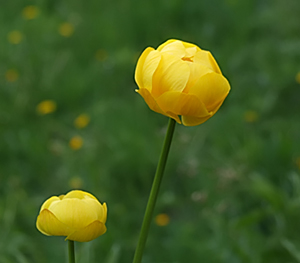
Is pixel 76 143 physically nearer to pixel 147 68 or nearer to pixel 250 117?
pixel 250 117

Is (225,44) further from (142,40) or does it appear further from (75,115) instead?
(75,115)

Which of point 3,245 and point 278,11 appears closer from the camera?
point 3,245

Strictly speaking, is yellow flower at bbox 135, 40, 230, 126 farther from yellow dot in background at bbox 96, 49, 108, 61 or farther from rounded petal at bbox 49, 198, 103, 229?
yellow dot in background at bbox 96, 49, 108, 61

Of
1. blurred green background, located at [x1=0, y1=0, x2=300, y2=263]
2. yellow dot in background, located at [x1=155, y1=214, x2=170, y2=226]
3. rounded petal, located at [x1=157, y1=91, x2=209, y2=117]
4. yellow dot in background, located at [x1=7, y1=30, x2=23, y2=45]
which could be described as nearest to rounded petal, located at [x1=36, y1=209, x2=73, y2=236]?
rounded petal, located at [x1=157, y1=91, x2=209, y2=117]

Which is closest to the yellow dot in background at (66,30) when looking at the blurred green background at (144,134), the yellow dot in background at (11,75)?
the blurred green background at (144,134)

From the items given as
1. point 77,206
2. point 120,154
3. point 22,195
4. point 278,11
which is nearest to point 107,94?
point 120,154

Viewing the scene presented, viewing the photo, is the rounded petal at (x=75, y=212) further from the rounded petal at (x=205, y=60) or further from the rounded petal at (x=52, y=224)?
the rounded petal at (x=205, y=60)
